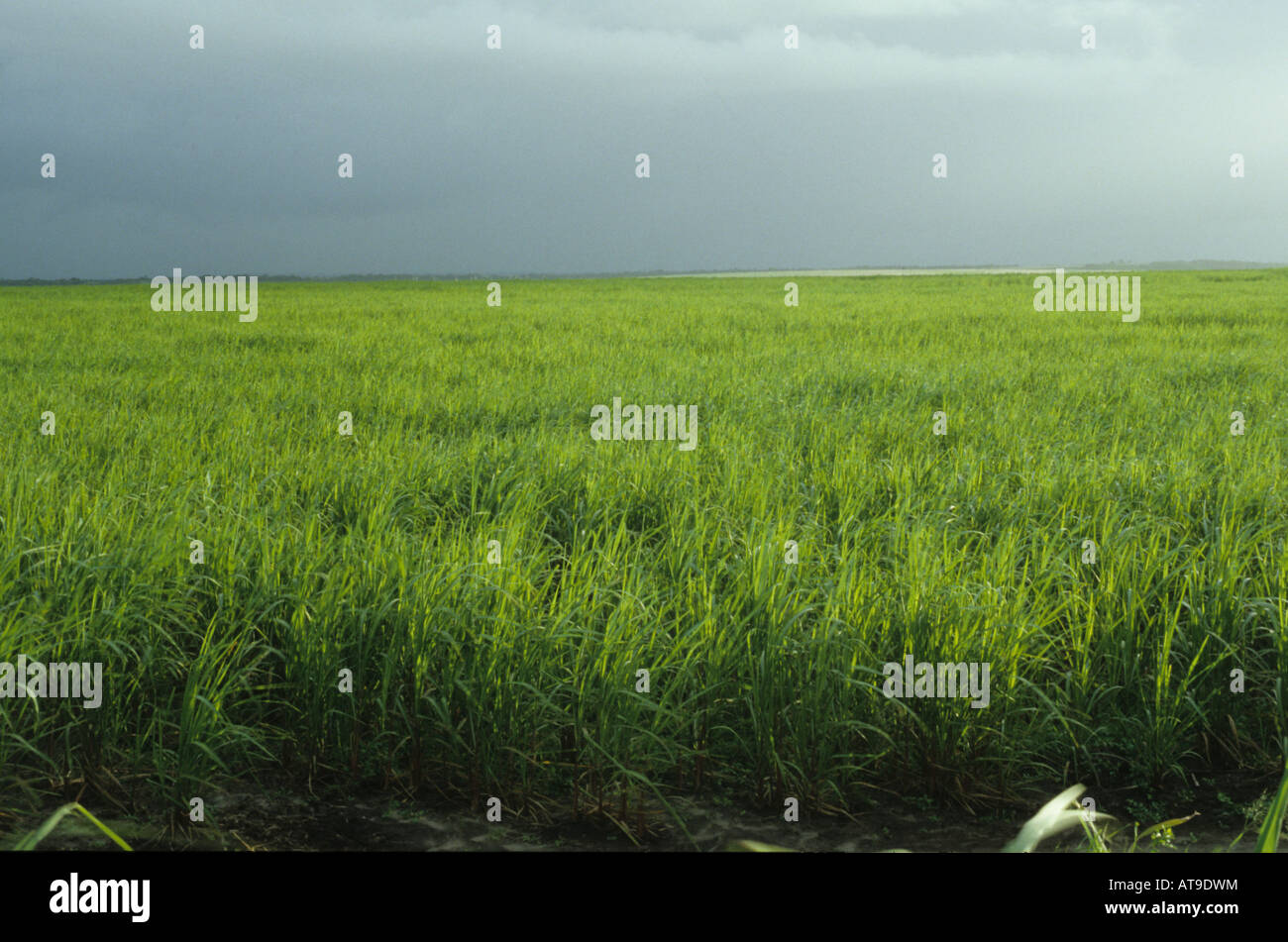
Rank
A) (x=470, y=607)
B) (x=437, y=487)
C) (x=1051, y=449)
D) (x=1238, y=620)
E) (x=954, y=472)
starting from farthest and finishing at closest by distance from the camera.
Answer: (x=1051, y=449) → (x=954, y=472) → (x=437, y=487) → (x=1238, y=620) → (x=470, y=607)

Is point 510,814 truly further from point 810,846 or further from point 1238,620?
point 1238,620

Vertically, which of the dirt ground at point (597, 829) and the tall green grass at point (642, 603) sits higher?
the tall green grass at point (642, 603)

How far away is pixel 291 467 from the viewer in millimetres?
6320

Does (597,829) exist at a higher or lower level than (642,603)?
lower

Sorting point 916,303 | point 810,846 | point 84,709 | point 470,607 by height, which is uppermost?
point 916,303

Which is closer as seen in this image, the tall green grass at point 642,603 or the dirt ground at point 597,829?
the dirt ground at point 597,829

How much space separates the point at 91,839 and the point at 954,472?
201 inches

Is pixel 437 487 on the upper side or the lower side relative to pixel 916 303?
lower

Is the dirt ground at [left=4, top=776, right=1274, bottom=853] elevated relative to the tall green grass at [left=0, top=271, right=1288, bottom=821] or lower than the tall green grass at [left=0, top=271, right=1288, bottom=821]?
lower

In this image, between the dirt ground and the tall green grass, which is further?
the tall green grass

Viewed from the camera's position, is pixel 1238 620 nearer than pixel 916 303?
→ Yes

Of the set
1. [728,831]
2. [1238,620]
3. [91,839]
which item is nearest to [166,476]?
[91,839]

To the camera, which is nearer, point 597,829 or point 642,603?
point 597,829
